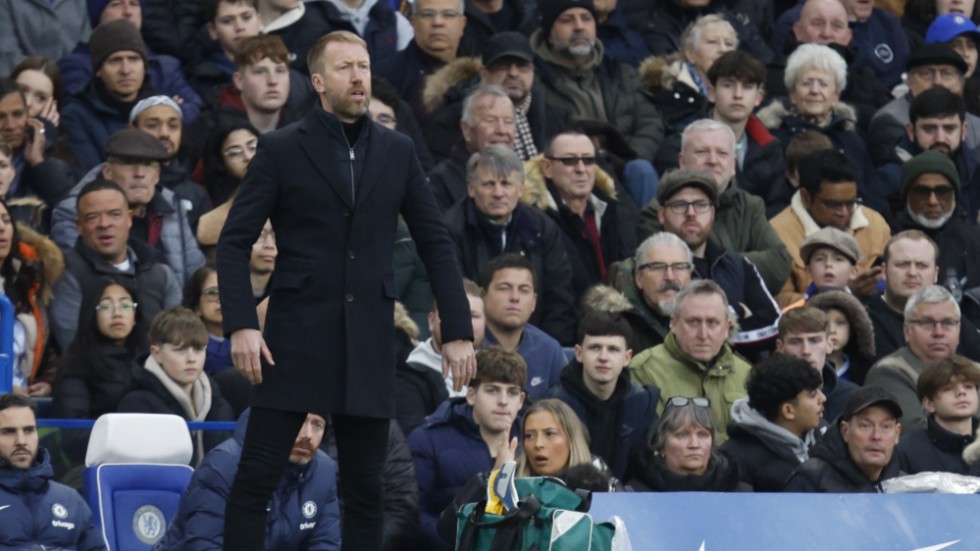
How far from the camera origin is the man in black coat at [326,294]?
773cm

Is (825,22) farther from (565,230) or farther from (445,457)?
(445,457)

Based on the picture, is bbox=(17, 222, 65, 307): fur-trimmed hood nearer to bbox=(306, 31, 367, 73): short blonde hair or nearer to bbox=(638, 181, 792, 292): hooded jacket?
bbox=(638, 181, 792, 292): hooded jacket

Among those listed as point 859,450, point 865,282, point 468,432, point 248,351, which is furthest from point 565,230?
point 248,351

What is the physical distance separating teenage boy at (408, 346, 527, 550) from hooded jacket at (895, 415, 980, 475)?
2.00 m

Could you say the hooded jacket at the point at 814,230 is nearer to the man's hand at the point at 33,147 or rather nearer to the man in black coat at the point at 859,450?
the man in black coat at the point at 859,450

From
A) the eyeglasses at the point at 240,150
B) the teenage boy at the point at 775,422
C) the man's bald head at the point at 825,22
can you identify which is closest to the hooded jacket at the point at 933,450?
the teenage boy at the point at 775,422

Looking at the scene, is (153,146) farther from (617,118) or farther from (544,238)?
(617,118)

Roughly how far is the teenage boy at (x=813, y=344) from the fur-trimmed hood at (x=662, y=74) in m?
3.40

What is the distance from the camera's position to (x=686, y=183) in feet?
42.4

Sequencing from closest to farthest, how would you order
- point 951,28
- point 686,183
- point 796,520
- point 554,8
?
point 796,520, point 686,183, point 554,8, point 951,28

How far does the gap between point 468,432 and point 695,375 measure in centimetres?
Answer: 154

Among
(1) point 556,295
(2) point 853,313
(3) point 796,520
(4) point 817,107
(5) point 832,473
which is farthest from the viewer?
(4) point 817,107

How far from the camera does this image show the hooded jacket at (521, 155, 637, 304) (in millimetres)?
13188

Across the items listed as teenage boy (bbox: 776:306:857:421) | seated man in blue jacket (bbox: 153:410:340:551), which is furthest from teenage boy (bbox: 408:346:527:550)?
teenage boy (bbox: 776:306:857:421)
